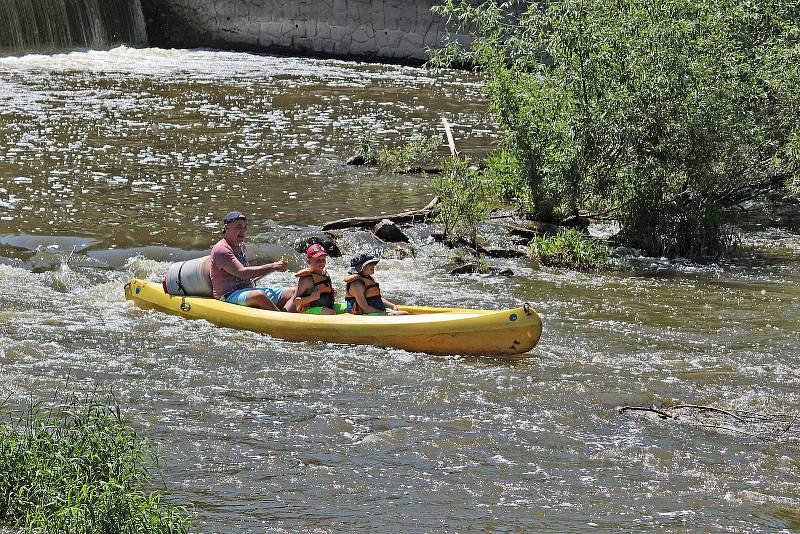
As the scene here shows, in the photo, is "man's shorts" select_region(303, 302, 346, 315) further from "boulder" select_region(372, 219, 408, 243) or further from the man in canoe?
"boulder" select_region(372, 219, 408, 243)

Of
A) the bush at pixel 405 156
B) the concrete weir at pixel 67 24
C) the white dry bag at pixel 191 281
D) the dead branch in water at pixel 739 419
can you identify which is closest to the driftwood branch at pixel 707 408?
the dead branch in water at pixel 739 419

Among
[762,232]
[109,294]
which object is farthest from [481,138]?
[109,294]

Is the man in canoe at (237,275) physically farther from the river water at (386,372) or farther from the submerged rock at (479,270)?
the submerged rock at (479,270)

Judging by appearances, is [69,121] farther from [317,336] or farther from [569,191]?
[317,336]

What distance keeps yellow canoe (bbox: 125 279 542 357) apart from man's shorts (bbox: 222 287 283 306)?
0.14 m

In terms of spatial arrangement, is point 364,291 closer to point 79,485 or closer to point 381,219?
point 381,219

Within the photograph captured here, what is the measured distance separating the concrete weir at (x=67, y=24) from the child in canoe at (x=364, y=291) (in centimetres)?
1682

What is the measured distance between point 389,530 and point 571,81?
21.7 ft

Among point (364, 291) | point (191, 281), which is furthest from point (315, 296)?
point (191, 281)

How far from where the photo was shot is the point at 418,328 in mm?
7961

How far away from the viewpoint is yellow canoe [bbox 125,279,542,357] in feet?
25.6

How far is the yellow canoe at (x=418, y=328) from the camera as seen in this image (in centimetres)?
780

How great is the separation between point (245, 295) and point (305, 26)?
18.1 meters

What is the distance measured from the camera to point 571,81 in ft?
35.2
